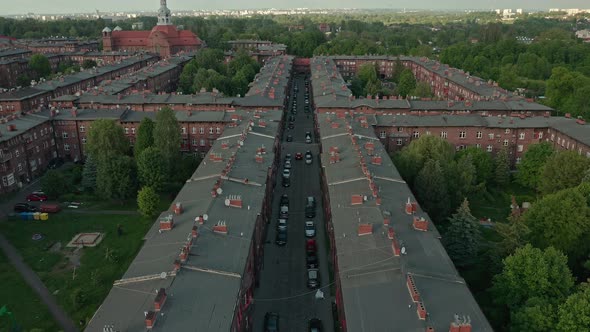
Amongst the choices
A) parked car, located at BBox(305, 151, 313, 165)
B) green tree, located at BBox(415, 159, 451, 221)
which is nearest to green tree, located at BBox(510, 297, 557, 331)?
green tree, located at BBox(415, 159, 451, 221)

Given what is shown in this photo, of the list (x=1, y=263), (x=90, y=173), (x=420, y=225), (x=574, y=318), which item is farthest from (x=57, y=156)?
(x=574, y=318)

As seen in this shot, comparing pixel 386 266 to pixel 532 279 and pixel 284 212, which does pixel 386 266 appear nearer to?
pixel 532 279

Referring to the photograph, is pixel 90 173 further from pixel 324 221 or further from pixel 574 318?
pixel 574 318

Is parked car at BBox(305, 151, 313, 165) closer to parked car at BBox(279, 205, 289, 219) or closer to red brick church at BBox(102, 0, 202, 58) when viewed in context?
parked car at BBox(279, 205, 289, 219)

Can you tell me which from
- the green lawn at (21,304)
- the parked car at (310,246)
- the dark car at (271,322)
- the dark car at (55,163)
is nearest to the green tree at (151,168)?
the green lawn at (21,304)

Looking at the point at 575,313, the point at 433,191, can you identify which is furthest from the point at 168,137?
the point at 575,313

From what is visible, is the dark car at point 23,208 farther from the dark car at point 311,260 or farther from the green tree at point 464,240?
the green tree at point 464,240

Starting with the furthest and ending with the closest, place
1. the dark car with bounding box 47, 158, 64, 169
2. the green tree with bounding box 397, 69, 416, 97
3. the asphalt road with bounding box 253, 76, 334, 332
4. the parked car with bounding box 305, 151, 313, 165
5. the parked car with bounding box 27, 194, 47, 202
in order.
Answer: the green tree with bounding box 397, 69, 416, 97, the parked car with bounding box 305, 151, 313, 165, the dark car with bounding box 47, 158, 64, 169, the parked car with bounding box 27, 194, 47, 202, the asphalt road with bounding box 253, 76, 334, 332
